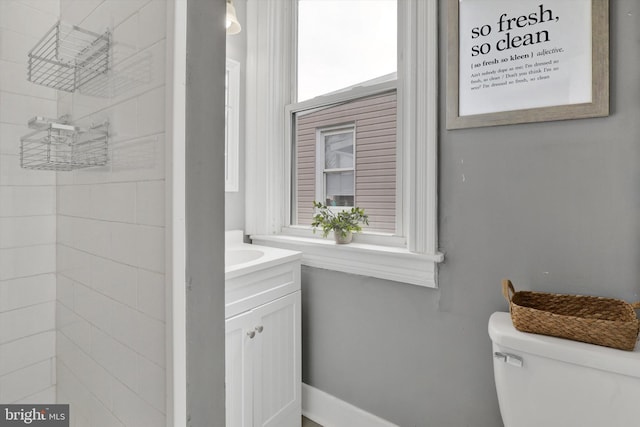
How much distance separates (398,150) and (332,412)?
1.31 metres

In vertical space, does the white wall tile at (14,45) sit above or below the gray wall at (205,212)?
above

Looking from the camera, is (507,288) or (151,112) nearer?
(151,112)

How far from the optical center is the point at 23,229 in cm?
118

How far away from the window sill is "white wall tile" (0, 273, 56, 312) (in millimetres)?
974

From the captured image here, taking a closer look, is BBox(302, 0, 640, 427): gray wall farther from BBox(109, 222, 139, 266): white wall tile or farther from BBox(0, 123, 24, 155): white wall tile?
BBox(0, 123, 24, 155): white wall tile

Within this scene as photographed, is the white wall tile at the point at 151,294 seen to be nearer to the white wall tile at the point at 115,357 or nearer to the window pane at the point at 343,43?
the white wall tile at the point at 115,357

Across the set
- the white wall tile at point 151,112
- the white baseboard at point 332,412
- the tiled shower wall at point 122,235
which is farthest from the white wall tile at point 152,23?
the white baseboard at point 332,412

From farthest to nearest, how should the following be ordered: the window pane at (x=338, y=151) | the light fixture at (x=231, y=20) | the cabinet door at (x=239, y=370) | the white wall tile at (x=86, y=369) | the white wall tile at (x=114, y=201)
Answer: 1. the window pane at (x=338, y=151)
2. the light fixture at (x=231, y=20)
3. the cabinet door at (x=239, y=370)
4. the white wall tile at (x=86, y=369)
5. the white wall tile at (x=114, y=201)

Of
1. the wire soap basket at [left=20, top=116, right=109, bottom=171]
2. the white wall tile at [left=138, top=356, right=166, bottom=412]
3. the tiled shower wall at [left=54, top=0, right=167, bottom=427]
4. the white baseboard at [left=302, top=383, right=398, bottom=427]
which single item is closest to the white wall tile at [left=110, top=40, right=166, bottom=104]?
the tiled shower wall at [left=54, top=0, right=167, bottom=427]

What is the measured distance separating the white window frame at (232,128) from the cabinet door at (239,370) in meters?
0.86

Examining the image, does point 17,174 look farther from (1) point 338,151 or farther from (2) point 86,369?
(1) point 338,151

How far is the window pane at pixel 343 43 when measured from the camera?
1604 millimetres

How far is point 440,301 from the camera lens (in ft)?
4.33

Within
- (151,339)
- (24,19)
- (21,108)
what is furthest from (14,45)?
(151,339)
